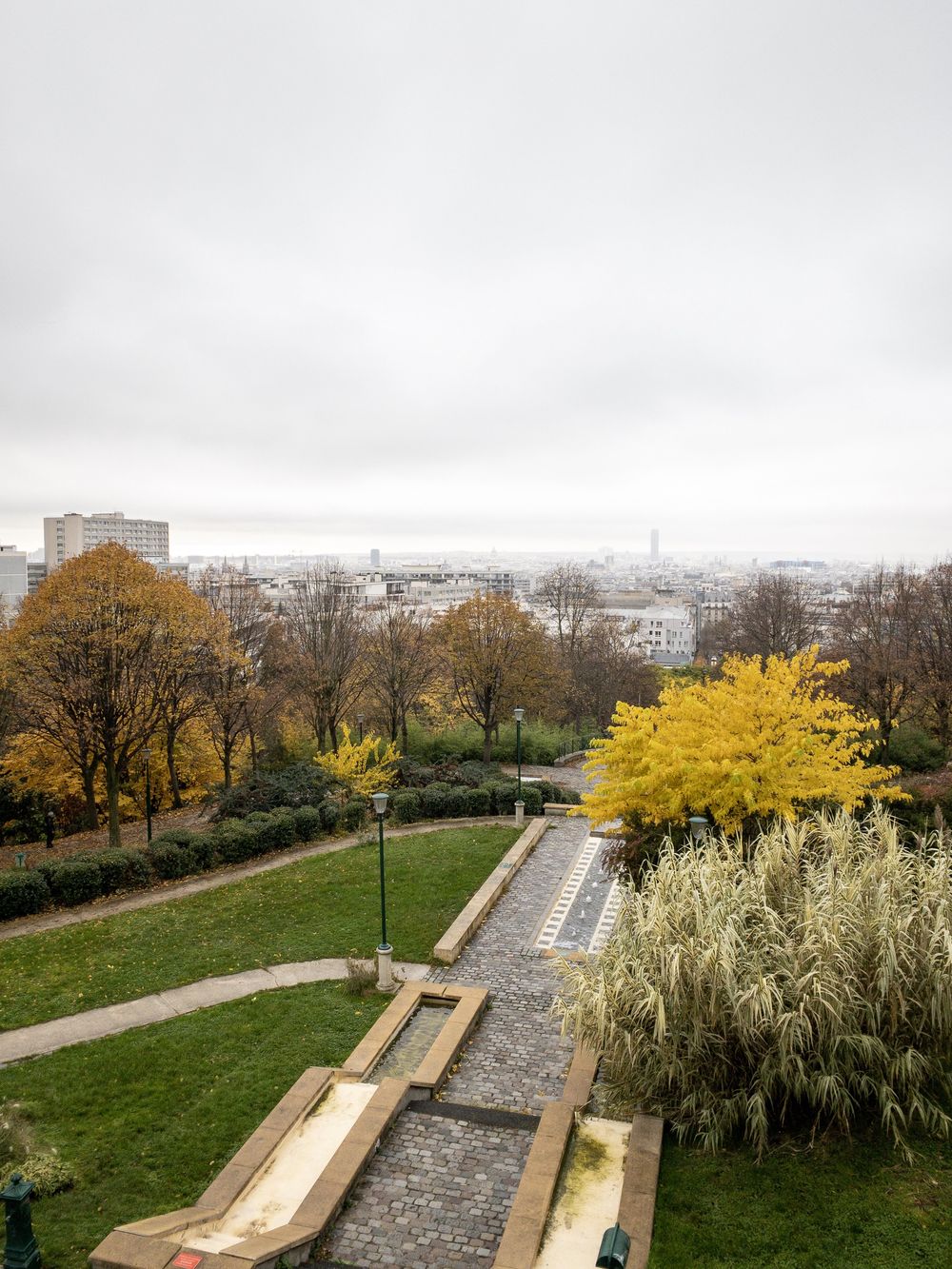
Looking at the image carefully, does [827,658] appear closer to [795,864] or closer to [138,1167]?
[795,864]

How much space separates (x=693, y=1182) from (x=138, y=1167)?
235 inches

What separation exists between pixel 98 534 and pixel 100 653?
174m

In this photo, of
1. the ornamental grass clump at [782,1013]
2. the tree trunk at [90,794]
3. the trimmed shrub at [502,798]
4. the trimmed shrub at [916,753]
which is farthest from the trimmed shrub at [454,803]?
the trimmed shrub at [916,753]

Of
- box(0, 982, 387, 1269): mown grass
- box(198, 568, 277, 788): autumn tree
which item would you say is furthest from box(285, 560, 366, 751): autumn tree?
box(0, 982, 387, 1269): mown grass

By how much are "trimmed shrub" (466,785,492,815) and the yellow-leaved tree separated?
872 cm

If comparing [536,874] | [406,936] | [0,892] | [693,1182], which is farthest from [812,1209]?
[0,892]

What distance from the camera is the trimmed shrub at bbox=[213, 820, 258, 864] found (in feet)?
66.6

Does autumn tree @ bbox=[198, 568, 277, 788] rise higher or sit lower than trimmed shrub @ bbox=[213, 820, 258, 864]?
higher

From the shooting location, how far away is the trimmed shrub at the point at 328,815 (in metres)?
22.8

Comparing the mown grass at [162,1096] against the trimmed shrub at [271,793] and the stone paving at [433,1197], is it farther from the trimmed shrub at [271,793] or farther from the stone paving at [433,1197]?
the trimmed shrub at [271,793]

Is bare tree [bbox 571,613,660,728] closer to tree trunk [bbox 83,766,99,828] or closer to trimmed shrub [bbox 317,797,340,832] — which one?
trimmed shrub [bbox 317,797,340,832]

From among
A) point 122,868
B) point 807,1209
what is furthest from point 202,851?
point 807,1209

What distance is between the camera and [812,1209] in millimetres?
7609

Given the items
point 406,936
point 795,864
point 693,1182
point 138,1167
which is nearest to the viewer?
point 693,1182
